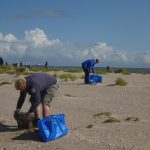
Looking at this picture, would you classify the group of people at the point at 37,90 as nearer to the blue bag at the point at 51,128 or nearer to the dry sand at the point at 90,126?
the blue bag at the point at 51,128

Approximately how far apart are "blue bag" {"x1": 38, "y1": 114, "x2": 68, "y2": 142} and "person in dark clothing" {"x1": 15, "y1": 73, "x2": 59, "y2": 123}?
1.35 feet

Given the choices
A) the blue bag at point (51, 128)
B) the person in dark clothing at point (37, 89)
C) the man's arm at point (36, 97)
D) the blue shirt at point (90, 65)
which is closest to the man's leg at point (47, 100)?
the person in dark clothing at point (37, 89)

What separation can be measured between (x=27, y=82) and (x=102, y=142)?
2208mm

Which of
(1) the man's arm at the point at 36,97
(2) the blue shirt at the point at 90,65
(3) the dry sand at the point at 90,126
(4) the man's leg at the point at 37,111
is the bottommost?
(3) the dry sand at the point at 90,126

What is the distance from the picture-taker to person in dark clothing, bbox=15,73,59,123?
1099cm

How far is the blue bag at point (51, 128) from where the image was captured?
10750 mm

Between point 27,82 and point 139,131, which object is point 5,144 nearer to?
point 27,82

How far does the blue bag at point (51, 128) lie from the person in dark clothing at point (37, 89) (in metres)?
0.41

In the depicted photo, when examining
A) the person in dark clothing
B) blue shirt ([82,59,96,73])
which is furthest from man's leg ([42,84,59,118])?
blue shirt ([82,59,96,73])

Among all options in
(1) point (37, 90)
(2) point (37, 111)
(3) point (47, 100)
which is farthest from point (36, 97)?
(3) point (47, 100)

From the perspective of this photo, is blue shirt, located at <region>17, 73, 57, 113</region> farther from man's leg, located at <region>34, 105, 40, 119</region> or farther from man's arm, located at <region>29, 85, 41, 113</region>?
man's leg, located at <region>34, 105, 40, 119</region>

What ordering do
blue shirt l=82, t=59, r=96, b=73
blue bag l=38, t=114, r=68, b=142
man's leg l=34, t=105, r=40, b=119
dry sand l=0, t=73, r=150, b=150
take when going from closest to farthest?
dry sand l=0, t=73, r=150, b=150 → blue bag l=38, t=114, r=68, b=142 → man's leg l=34, t=105, r=40, b=119 → blue shirt l=82, t=59, r=96, b=73

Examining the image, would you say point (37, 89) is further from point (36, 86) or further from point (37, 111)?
point (37, 111)

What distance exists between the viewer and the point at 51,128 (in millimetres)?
10969
